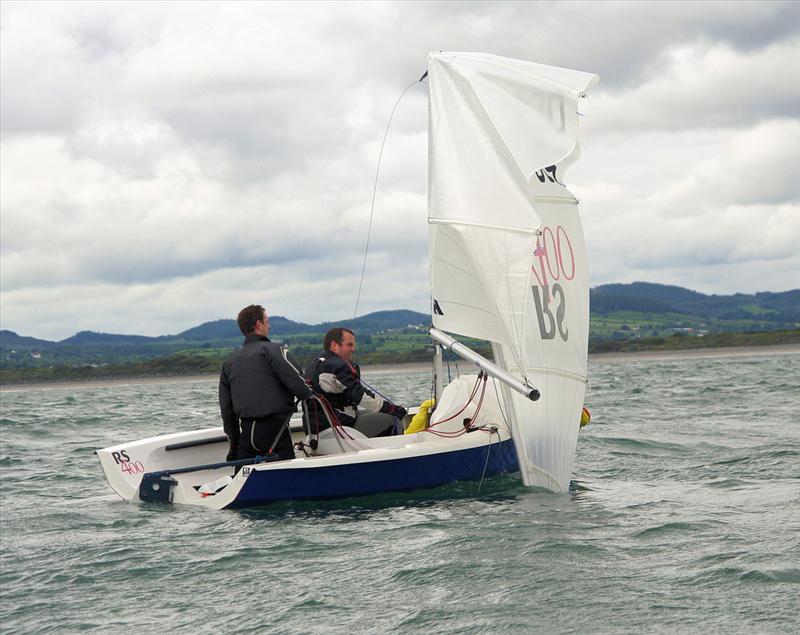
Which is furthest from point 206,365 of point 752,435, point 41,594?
point 41,594

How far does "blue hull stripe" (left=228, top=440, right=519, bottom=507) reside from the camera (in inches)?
331

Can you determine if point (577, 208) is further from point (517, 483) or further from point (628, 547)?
point (628, 547)

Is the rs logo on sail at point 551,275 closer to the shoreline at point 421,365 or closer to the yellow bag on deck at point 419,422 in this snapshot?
the yellow bag on deck at point 419,422

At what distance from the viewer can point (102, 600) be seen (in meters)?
6.26

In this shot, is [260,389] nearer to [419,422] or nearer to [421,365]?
[419,422]

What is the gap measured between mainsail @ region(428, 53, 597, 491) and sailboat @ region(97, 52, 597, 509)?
1cm

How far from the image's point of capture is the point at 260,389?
864 cm

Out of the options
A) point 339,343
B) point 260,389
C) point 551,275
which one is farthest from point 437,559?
point 551,275

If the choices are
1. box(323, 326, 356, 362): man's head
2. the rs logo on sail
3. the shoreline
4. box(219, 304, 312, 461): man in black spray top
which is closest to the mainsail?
the rs logo on sail

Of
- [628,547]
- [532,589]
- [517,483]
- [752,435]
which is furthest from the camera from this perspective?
[752,435]

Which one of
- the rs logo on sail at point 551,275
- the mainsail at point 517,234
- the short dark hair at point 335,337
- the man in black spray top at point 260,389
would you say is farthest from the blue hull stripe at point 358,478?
the rs logo on sail at point 551,275

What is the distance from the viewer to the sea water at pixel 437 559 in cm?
557

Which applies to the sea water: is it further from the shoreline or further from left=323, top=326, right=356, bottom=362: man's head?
the shoreline

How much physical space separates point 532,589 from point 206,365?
84.1 metres
